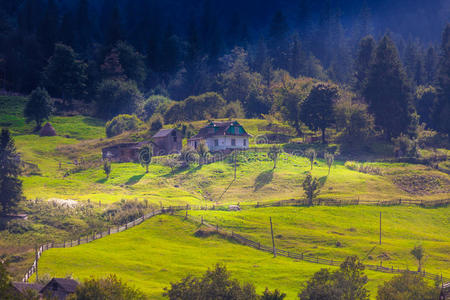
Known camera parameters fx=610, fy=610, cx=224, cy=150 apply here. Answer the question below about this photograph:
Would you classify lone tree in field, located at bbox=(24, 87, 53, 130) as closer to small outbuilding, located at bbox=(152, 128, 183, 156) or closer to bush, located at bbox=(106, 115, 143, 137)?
bush, located at bbox=(106, 115, 143, 137)

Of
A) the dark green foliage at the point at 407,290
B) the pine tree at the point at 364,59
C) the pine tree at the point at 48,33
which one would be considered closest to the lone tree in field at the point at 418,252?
the dark green foliage at the point at 407,290

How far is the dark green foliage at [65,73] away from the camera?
158 metres

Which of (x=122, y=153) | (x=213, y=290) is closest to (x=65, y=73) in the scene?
(x=122, y=153)

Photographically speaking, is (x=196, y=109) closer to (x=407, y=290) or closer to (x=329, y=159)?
(x=329, y=159)

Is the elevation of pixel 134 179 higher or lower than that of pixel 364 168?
lower

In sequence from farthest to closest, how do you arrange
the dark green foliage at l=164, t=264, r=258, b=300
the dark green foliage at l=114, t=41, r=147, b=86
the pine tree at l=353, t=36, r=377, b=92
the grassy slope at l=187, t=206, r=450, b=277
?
the dark green foliage at l=114, t=41, r=147, b=86 < the pine tree at l=353, t=36, r=377, b=92 < the grassy slope at l=187, t=206, r=450, b=277 < the dark green foliage at l=164, t=264, r=258, b=300

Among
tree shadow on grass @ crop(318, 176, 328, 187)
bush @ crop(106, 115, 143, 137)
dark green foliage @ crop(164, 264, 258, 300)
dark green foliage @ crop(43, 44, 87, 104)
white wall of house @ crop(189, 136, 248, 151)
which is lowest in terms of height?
dark green foliage @ crop(164, 264, 258, 300)

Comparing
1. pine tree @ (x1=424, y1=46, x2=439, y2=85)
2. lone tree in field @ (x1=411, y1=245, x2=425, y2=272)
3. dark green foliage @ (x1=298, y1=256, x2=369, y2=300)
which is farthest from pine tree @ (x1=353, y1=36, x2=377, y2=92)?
dark green foliage @ (x1=298, y1=256, x2=369, y2=300)

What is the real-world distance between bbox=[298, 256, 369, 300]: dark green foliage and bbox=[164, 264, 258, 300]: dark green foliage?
4753 millimetres

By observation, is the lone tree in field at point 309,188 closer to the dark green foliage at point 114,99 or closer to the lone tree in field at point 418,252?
the lone tree in field at point 418,252

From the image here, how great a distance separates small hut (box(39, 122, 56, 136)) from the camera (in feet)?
443

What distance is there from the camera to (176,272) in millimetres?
61125

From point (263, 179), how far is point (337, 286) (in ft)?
171

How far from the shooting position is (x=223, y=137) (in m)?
121
